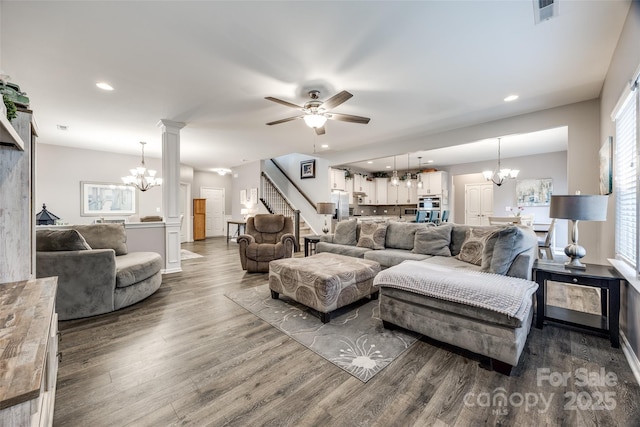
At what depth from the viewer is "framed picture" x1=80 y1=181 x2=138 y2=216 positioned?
21.1ft

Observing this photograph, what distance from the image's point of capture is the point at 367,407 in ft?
4.84

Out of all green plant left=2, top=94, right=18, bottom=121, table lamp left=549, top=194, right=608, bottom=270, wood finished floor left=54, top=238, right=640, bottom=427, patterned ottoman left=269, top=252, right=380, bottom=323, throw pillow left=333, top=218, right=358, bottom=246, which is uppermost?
green plant left=2, top=94, right=18, bottom=121

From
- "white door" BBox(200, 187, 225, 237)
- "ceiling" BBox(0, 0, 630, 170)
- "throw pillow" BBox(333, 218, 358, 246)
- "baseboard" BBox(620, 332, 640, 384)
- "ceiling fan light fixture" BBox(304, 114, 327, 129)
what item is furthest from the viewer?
"white door" BBox(200, 187, 225, 237)

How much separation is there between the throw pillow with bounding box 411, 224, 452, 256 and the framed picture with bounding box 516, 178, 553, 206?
199 inches

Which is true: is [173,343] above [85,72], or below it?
below

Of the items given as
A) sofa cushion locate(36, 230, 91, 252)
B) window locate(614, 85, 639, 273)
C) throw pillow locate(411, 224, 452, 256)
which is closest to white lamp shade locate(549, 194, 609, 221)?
window locate(614, 85, 639, 273)

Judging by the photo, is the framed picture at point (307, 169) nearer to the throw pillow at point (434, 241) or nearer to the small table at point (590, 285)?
the throw pillow at point (434, 241)

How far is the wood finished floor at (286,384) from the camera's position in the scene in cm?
141

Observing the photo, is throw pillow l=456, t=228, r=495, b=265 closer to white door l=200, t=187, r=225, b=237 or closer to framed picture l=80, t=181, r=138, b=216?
framed picture l=80, t=181, r=138, b=216

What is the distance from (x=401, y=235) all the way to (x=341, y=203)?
354 cm

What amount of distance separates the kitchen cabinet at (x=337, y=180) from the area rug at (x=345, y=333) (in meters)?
4.51

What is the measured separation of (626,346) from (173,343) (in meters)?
3.64

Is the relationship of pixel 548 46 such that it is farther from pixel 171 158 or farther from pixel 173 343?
pixel 171 158

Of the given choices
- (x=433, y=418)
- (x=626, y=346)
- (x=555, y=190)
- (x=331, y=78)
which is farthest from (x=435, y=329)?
(x=555, y=190)
